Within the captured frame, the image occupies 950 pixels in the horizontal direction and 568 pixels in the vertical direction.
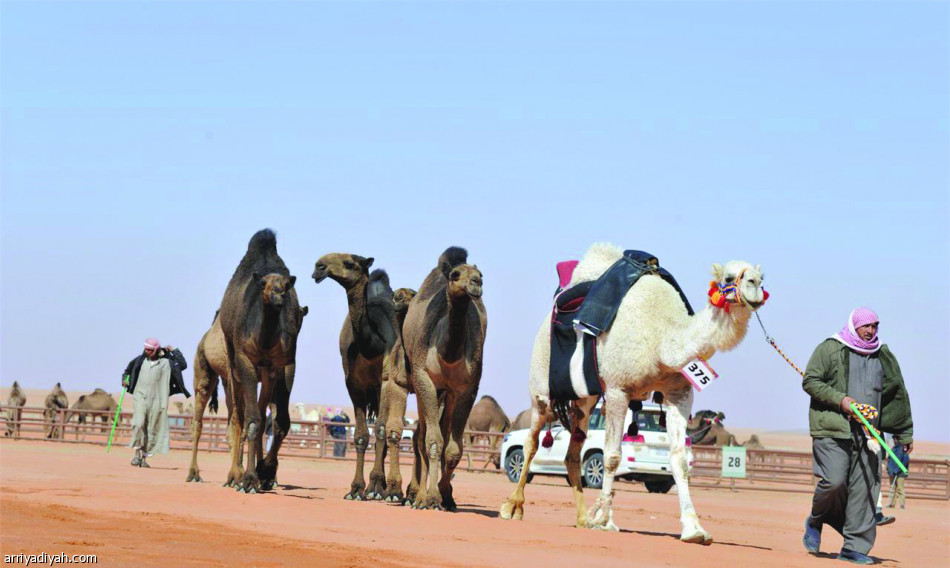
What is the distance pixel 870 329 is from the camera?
1206 centimetres

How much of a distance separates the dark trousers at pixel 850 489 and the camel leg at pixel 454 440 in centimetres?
465

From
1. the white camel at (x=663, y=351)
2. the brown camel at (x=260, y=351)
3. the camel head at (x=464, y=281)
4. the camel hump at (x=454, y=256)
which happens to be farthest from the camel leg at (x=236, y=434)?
the white camel at (x=663, y=351)

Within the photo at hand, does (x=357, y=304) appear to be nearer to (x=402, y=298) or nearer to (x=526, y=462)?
(x=402, y=298)

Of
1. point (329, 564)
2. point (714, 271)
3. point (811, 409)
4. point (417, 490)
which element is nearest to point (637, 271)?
point (714, 271)

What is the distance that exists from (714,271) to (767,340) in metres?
0.83

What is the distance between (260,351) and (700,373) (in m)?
6.98

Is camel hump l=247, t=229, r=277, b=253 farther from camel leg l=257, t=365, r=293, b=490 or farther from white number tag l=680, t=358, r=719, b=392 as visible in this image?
white number tag l=680, t=358, r=719, b=392

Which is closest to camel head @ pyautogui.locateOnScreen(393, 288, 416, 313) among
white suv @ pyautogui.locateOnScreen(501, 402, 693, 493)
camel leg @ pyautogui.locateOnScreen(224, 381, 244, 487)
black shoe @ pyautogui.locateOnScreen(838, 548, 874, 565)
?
camel leg @ pyautogui.locateOnScreen(224, 381, 244, 487)

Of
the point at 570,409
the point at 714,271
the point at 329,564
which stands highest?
the point at 714,271

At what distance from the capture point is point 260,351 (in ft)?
56.2

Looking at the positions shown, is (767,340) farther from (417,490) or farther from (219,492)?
(219,492)

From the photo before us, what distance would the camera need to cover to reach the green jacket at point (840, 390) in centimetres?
1195

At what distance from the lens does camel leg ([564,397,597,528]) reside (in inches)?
555

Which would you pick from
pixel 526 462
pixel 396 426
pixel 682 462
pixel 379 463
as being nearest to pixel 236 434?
pixel 379 463
